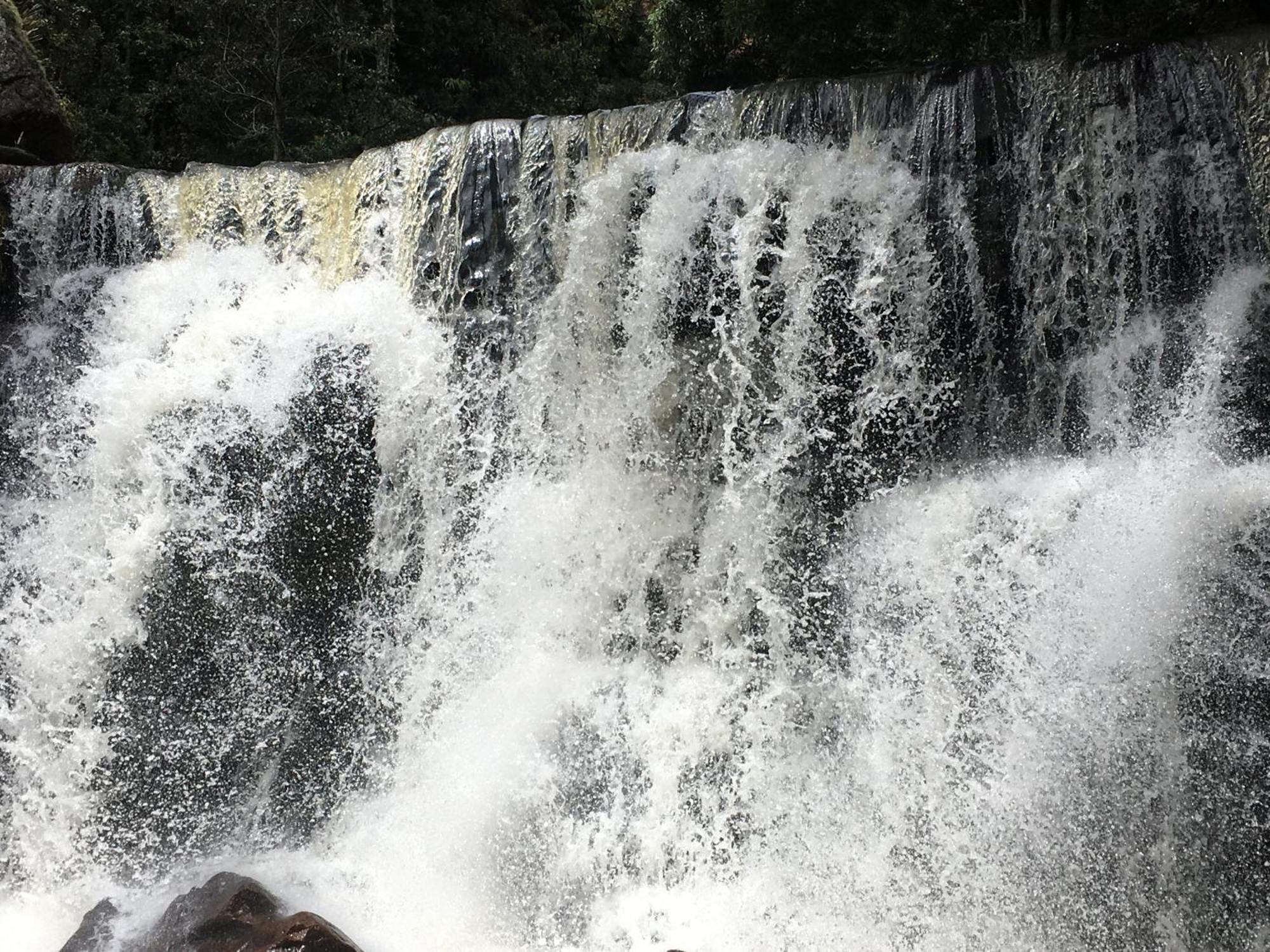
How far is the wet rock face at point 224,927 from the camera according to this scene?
4.10m

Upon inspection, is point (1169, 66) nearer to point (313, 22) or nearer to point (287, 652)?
point (287, 652)

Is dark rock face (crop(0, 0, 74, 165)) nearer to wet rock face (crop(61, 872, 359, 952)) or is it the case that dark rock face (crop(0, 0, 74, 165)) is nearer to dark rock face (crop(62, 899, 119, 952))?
dark rock face (crop(62, 899, 119, 952))

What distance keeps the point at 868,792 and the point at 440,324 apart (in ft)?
11.7

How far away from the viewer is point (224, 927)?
170 inches

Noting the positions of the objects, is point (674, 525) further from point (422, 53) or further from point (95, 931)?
point (422, 53)

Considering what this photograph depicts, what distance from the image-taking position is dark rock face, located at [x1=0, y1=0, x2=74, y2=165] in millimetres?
7750

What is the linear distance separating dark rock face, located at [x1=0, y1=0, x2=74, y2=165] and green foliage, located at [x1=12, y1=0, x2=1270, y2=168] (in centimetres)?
354

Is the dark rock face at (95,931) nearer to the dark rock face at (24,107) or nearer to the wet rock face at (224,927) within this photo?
the wet rock face at (224,927)

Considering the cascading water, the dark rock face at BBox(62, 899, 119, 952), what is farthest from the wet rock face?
the cascading water

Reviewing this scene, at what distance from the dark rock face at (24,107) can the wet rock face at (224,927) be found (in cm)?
578

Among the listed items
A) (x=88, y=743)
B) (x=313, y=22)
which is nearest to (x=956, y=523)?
(x=88, y=743)

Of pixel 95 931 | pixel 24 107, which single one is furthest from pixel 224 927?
pixel 24 107

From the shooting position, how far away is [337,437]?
625 cm

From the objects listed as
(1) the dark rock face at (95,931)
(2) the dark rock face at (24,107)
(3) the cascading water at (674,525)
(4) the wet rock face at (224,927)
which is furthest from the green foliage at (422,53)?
(1) the dark rock face at (95,931)
